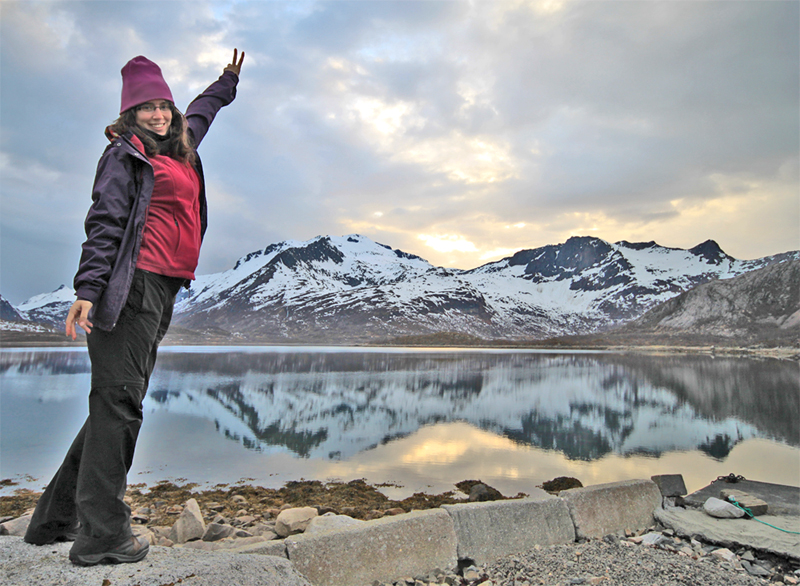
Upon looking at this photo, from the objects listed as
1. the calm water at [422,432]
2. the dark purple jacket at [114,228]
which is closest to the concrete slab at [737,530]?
the calm water at [422,432]

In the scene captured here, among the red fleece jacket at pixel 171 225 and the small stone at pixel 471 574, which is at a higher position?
the red fleece jacket at pixel 171 225

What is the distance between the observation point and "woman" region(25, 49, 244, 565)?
2.52m

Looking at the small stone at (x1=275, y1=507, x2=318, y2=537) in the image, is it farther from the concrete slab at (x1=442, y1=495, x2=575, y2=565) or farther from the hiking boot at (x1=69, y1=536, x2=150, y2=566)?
the hiking boot at (x1=69, y1=536, x2=150, y2=566)

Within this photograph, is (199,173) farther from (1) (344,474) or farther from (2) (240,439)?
(2) (240,439)

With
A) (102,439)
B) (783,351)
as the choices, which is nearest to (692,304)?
(783,351)

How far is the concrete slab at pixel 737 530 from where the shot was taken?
4.83m

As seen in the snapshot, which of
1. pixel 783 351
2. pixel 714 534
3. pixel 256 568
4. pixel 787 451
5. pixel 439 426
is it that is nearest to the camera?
pixel 256 568

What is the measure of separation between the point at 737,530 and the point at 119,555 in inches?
242

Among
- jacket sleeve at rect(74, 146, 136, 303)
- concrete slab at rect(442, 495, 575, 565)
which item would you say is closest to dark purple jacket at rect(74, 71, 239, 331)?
jacket sleeve at rect(74, 146, 136, 303)

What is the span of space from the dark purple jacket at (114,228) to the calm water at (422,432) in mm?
7704

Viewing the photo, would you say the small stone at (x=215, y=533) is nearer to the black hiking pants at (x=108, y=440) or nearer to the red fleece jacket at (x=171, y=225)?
the black hiking pants at (x=108, y=440)

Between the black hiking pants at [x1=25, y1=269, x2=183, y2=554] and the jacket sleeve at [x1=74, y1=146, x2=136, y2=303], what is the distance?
8.1 inches

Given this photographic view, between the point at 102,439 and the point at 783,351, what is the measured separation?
90416mm

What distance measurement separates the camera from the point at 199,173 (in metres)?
3.33
